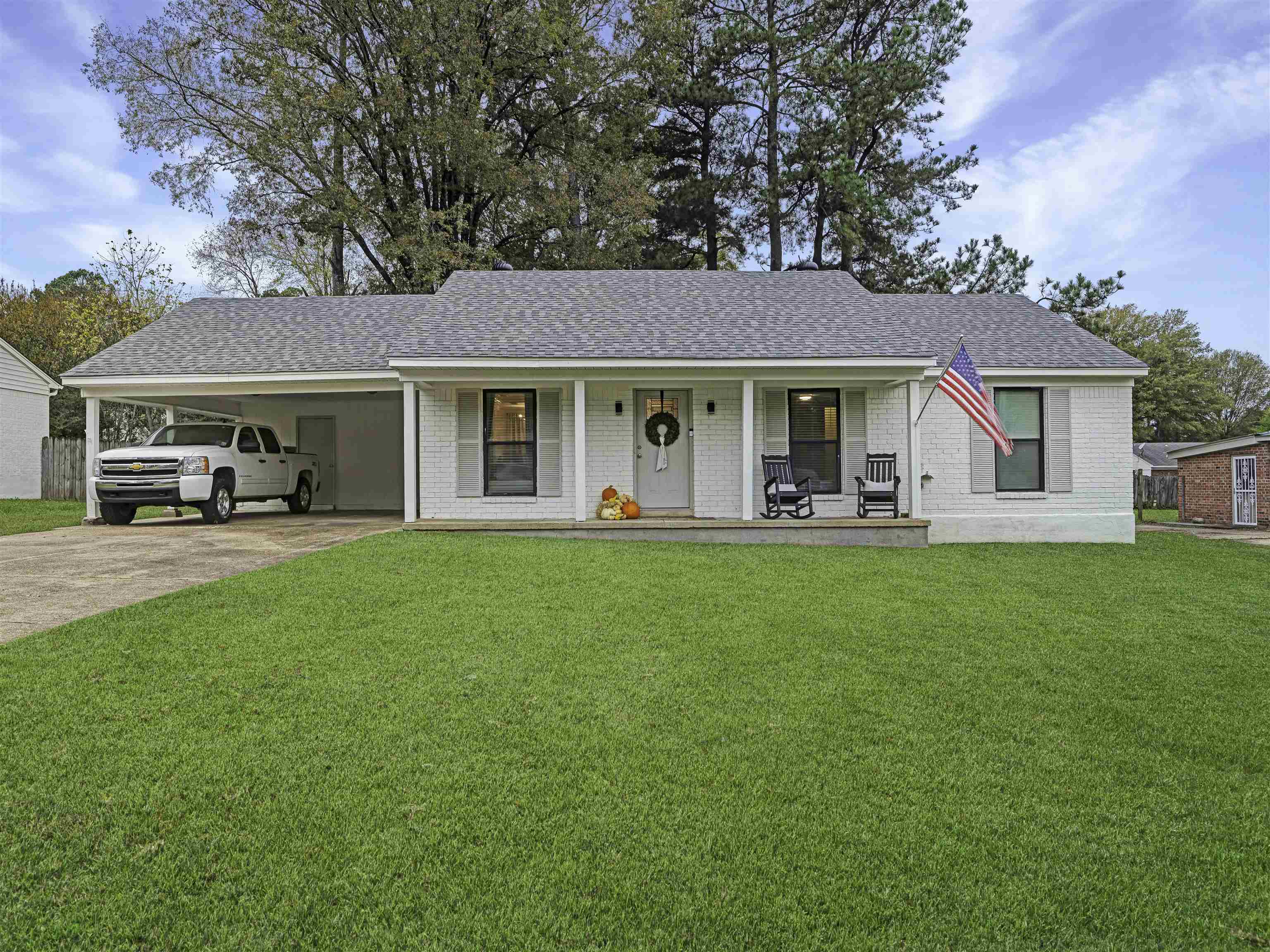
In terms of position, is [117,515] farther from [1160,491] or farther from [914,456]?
[1160,491]

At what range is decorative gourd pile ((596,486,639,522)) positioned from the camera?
11.4 m

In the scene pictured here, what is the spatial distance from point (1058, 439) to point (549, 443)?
873cm

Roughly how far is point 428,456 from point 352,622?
6.54m

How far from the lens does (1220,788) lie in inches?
132

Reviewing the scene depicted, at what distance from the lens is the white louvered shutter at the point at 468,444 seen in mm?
11938

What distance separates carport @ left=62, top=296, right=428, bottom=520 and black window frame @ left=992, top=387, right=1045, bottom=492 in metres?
9.76

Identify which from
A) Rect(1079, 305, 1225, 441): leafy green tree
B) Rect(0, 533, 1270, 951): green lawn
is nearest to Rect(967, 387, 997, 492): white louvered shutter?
Rect(0, 533, 1270, 951): green lawn

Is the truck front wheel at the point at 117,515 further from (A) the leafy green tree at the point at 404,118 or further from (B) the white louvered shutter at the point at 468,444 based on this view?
(A) the leafy green tree at the point at 404,118

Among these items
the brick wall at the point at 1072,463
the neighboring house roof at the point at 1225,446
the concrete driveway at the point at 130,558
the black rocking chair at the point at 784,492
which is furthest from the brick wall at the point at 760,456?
the neighboring house roof at the point at 1225,446

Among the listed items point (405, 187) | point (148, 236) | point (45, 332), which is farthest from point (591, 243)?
point (45, 332)

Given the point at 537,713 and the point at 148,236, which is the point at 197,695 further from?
the point at 148,236

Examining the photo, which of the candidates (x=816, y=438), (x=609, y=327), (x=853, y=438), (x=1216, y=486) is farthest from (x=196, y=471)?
(x=1216, y=486)

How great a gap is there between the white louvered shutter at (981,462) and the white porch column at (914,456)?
1.24 m

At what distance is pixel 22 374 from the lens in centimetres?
2059
